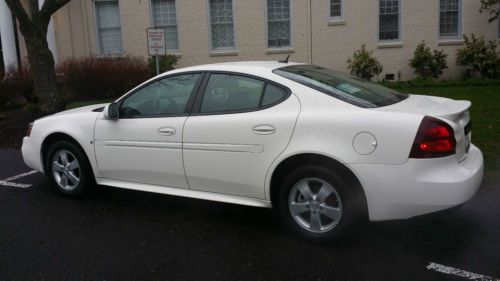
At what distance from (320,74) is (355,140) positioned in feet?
3.78

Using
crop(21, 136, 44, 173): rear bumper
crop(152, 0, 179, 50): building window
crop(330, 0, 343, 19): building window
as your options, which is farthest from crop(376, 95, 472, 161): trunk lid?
crop(152, 0, 179, 50): building window

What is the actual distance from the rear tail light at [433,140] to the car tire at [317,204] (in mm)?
609

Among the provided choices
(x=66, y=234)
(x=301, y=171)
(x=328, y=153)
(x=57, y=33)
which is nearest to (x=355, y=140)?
(x=328, y=153)

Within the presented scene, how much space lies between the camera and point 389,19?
1650 centimetres

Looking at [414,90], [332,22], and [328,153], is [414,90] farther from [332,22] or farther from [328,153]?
[328,153]

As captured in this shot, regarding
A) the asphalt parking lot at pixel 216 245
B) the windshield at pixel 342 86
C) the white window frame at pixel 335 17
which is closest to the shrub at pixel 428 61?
the white window frame at pixel 335 17

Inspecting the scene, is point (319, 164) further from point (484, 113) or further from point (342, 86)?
point (484, 113)

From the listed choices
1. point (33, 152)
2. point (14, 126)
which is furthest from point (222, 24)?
point (33, 152)

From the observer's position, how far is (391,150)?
4.00m

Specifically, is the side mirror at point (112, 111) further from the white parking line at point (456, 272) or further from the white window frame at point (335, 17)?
the white window frame at point (335, 17)

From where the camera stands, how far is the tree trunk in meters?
10.8

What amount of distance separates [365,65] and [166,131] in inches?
465

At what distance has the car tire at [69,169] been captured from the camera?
5758mm

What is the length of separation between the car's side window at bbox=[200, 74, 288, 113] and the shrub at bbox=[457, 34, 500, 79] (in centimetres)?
1245
